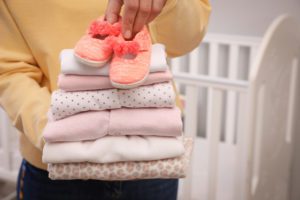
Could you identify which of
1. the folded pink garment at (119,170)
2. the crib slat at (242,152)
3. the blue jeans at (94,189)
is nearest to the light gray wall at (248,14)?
the crib slat at (242,152)

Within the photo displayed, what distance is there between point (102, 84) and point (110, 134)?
0.08 meters

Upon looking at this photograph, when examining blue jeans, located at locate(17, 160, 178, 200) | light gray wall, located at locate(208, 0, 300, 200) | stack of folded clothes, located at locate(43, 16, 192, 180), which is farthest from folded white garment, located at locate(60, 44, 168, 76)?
light gray wall, located at locate(208, 0, 300, 200)

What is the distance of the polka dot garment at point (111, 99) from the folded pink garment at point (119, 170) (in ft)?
0.29

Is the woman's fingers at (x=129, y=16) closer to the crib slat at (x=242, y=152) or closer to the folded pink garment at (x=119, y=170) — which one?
the folded pink garment at (x=119, y=170)

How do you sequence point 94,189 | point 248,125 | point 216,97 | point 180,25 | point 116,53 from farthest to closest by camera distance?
point 216,97 → point 248,125 → point 94,189 → point 180,25 → point 116,53

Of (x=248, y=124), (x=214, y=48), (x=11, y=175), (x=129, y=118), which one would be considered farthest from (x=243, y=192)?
(x=11, y=175)

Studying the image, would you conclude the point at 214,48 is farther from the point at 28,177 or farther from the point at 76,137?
the point at 76,137

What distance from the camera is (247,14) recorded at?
1.96m

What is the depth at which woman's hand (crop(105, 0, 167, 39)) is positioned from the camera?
2.21 ft

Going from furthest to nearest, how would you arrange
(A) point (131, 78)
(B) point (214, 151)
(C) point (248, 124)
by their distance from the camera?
(B) point (214, 151) < (C) point (248, 124) < (A) point (131, 78)

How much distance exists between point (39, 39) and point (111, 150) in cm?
34

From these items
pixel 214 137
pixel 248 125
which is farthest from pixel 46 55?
pixel 214 137

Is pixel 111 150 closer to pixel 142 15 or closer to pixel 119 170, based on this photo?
pixel 119 170

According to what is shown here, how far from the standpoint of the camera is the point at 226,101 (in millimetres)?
2066
